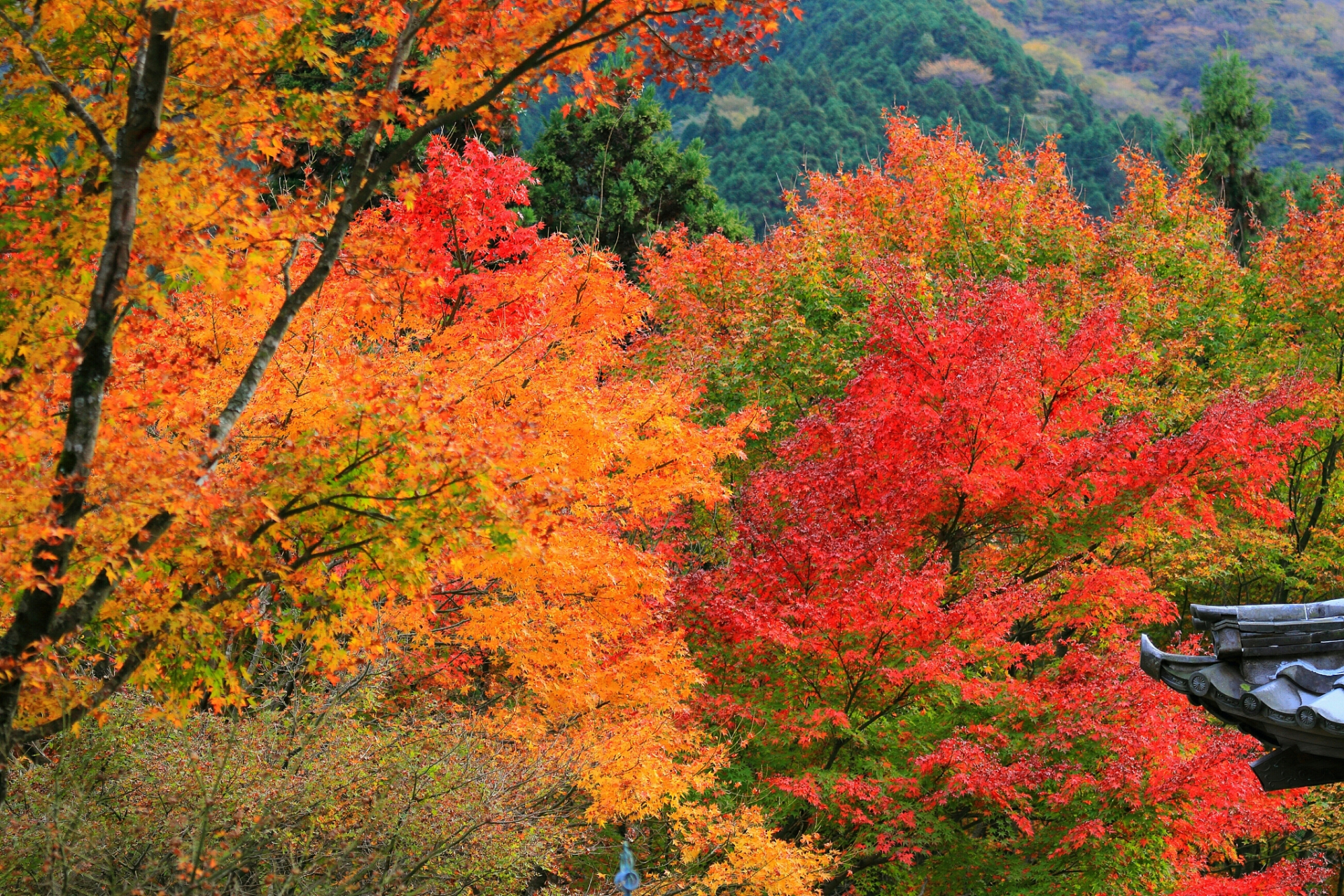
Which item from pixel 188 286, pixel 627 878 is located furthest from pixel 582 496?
pixel 627 878

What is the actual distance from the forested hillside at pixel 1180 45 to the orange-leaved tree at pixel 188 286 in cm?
10846

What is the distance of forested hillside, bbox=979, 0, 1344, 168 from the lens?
106 meters

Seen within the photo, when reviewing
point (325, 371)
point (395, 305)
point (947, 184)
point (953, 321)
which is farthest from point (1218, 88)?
point (325, 371)

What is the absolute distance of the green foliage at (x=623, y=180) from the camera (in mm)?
30047

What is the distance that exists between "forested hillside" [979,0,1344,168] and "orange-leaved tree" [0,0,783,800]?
356ft

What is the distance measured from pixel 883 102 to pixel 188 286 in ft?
219

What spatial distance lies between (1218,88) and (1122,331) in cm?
2253

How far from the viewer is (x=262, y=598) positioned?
30.9 feet

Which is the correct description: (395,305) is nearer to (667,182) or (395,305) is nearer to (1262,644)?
(1262,644)

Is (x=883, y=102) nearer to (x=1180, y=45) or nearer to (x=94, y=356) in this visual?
(x=94, y=356)

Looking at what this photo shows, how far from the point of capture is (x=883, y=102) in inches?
2665

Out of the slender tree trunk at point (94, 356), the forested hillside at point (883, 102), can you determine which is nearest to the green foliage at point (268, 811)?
the slender tree trunk at point (94, 356)

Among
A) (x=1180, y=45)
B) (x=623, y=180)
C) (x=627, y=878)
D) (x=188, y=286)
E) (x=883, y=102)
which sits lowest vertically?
(x=627, y=878)

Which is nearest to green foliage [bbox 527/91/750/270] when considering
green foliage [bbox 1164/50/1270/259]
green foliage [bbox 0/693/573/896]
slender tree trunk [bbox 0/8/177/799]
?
green foliage [bbox 1164/50/1270/259]
